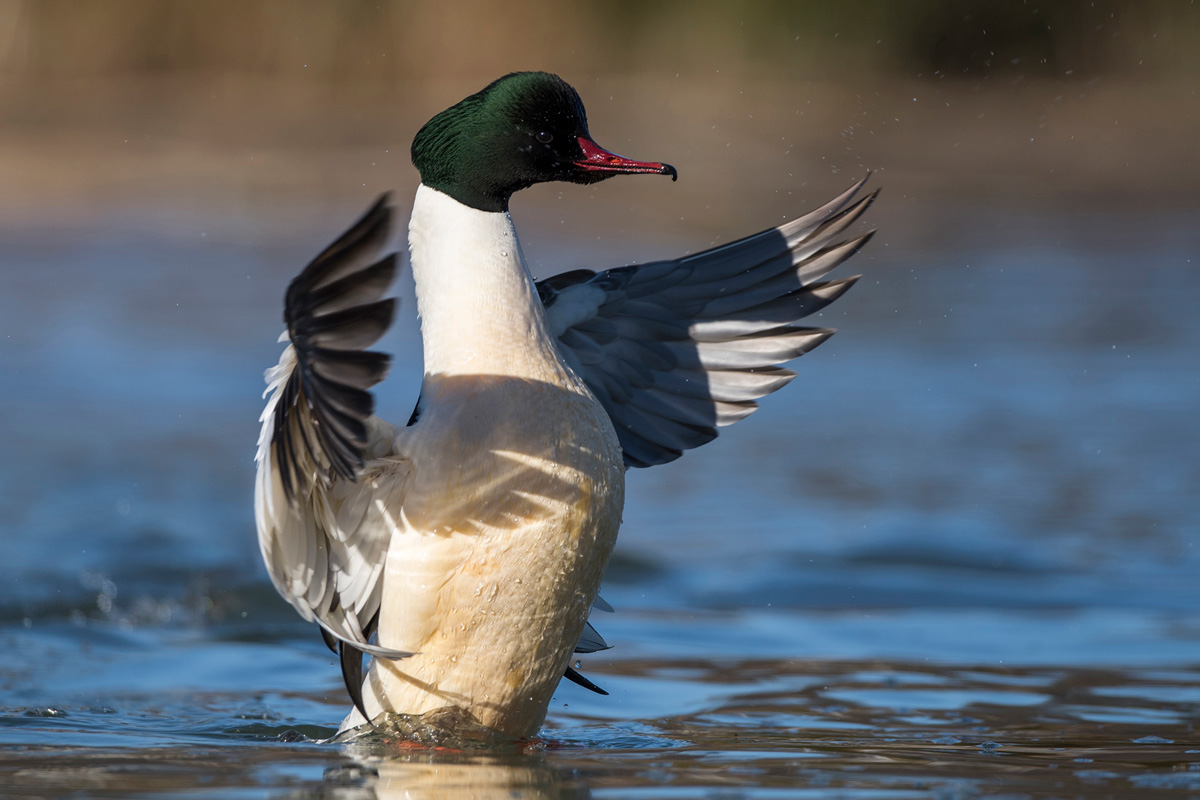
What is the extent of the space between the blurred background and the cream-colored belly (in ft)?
2.56

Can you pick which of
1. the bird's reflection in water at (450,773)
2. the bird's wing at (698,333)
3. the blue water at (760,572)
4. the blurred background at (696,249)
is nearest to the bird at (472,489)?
the bird's reflection in water at (450,773)

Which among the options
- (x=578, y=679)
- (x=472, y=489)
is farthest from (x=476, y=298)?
(x=578, y=679)

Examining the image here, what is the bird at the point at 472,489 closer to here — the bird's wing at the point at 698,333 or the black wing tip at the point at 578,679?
the black wing tip at the point at 578,679

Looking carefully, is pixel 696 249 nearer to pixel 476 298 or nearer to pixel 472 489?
pixel 476 298

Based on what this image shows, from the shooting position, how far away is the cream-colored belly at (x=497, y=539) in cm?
400

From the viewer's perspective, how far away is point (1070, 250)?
14891mm

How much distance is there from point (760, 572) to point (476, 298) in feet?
10.2

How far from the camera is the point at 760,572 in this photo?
6.87 meters

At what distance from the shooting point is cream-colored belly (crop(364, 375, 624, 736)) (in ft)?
13.1

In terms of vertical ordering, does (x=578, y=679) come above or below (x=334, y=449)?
below

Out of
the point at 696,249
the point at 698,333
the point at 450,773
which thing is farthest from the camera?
the point at 696,249

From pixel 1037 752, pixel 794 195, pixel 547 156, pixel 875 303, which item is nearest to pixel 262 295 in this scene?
pixel 875 303

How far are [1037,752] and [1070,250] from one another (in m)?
11.5

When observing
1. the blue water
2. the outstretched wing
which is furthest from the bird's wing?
the outstretched wing
